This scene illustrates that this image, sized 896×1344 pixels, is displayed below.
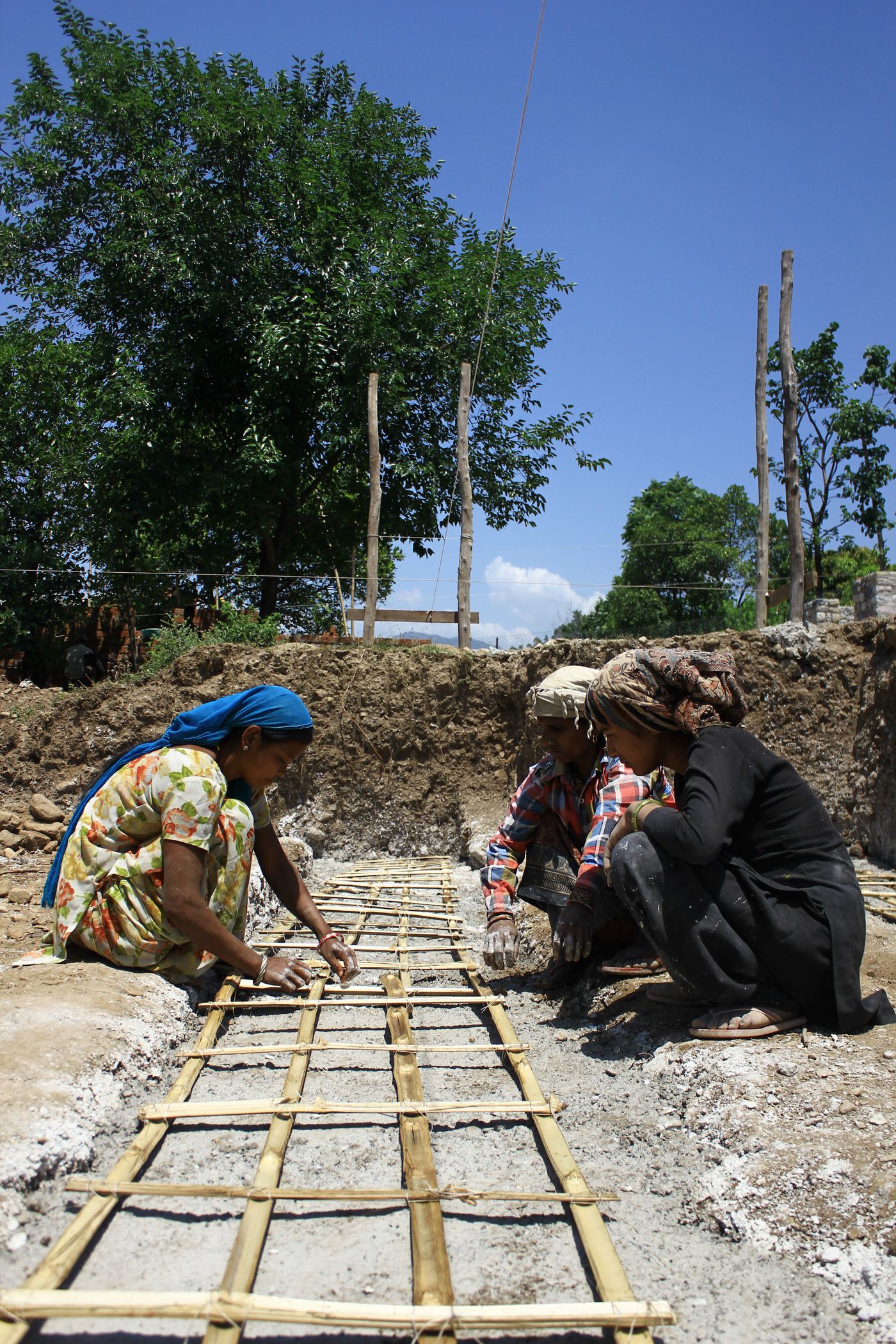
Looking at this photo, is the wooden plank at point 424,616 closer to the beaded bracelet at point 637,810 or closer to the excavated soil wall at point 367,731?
the excavated soil wall at point 367,731

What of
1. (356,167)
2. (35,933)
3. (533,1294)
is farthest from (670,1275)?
(356,167)

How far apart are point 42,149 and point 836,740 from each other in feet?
40.7

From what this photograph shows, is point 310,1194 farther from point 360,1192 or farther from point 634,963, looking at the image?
point 634,963

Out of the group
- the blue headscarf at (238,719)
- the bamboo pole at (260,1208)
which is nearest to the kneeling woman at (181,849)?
the blue headscarf at (238,719)

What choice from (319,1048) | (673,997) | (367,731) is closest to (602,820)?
(673,997)

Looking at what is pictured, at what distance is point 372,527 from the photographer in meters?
8.48

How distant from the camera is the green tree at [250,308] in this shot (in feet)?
37.0

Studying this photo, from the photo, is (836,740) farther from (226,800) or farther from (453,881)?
(226,800)

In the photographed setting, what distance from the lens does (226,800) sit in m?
2.47

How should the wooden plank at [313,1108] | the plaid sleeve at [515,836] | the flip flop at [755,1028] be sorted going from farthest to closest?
the plaid sleeve at [515,836] < the flip flop at [755,1028] < the wooden plank at [313,1108]

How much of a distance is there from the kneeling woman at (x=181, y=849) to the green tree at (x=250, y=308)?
349 inches

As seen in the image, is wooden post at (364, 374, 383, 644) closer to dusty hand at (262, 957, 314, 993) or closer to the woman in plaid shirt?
the woman in plaid shirt

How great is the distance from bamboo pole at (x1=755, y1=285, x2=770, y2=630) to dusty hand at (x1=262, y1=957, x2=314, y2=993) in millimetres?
5662

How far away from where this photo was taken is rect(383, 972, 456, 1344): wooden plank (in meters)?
1.23
